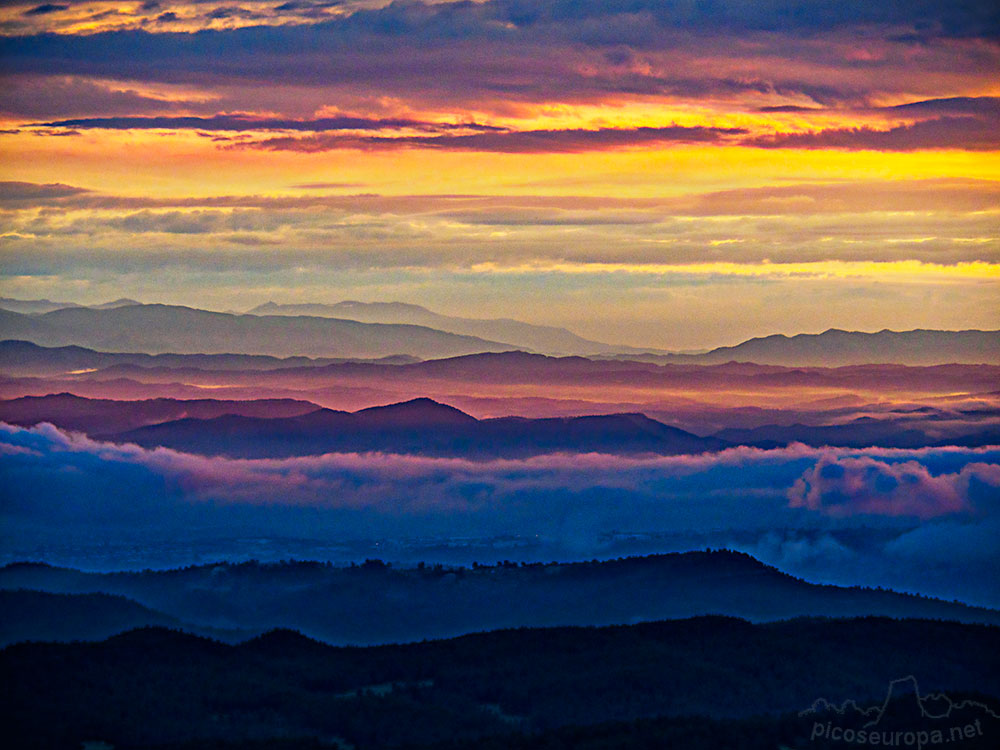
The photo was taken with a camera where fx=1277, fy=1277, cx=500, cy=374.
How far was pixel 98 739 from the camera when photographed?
152750mm

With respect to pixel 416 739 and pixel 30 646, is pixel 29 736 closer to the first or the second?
pixel 30 646

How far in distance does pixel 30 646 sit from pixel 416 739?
59069 mm

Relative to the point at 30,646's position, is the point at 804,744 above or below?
below

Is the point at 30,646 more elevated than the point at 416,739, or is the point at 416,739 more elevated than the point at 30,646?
the point at 30,646

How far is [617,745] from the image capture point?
141 m

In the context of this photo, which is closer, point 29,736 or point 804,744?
point 804,744

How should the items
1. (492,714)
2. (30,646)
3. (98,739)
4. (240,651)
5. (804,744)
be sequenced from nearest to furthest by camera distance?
1. (804,744)
2. (98,739)
3. (492,714)
4. (30,646)
5. (240,651)

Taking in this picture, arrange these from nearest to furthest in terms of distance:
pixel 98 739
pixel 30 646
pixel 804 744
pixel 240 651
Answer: pixel 804 744 → pixel 98 739 → pixel 30 646 → pixel 240 651

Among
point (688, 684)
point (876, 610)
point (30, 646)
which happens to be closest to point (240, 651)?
point (30, 646)

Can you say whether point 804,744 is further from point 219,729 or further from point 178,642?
point 178,642

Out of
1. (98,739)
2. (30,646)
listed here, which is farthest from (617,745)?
(30,646)

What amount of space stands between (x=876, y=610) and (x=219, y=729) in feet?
330

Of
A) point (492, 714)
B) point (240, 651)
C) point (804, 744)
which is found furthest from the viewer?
point (240, 651)

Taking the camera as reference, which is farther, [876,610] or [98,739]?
[876,610]
